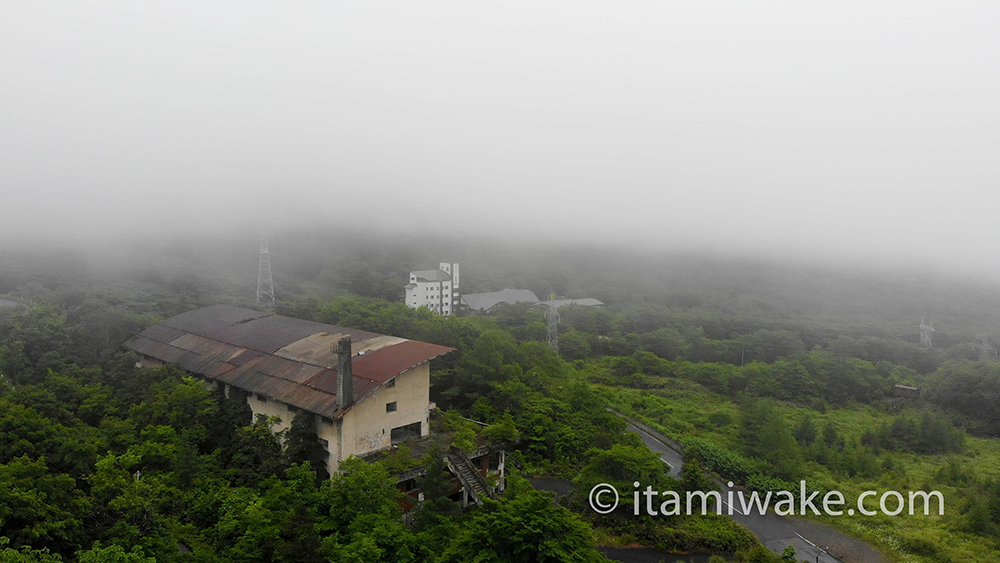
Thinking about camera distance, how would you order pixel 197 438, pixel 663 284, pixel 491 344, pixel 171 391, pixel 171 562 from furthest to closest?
pixel 663 284 < pixel 491 344 < pixel 171 391 < pixel 197 438 < pixel 171 562

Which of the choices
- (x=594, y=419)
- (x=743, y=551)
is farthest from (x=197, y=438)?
(x=743, y=551)

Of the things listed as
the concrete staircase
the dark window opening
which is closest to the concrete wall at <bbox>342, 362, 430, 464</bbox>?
the dark window opening

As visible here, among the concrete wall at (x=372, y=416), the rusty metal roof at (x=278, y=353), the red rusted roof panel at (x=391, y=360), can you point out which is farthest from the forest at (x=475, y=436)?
the red rusted roof panel at (x=391, y=360)

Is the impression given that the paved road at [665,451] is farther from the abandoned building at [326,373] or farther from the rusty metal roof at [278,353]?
the rusty metal roof at [278,353]

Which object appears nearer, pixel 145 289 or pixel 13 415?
pixel 13 415

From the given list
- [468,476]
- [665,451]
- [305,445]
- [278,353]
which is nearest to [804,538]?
[665,451]

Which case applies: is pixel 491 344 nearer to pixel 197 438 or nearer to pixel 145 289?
pixel 197 438
